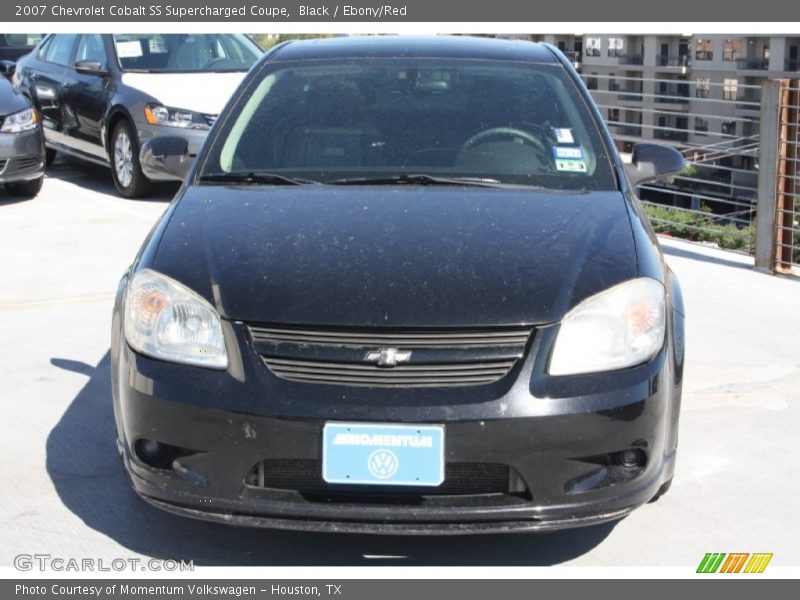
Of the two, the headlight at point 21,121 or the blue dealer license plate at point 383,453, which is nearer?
the blue dealer license plate at point 383,453

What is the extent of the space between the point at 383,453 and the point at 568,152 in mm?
1764

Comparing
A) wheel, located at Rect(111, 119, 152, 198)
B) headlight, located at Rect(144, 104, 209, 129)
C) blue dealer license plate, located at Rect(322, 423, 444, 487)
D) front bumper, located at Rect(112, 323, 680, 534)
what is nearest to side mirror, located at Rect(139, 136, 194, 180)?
front bumper, located at Rect(112, 323, 680, 534)

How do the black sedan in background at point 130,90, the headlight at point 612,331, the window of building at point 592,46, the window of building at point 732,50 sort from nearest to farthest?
the headlight at point 612,331 < the black sedan in background at point 130,90 < the window of building at point 732,50 < the window of building at point 592,46

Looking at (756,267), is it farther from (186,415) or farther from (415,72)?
(186,415)

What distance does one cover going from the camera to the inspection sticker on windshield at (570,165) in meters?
4.56

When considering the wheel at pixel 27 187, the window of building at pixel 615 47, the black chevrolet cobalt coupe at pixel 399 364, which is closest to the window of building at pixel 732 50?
the window of building at pixel 615 47

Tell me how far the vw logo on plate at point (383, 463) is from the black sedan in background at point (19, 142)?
7.72 m

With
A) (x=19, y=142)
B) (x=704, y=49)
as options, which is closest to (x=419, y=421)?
(x=19, y=142)

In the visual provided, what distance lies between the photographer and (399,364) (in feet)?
11.1

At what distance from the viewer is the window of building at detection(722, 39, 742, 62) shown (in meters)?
67.0

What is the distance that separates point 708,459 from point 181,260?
7.09 ft

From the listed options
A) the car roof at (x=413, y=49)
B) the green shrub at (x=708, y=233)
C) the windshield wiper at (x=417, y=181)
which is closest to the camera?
the windshield wiper at (x=417, y=181)

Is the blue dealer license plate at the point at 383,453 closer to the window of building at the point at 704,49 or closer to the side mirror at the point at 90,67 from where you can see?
the side mirror at the point at 90,67

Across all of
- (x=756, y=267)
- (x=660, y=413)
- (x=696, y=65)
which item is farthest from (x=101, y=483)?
(x=696, y=65)
